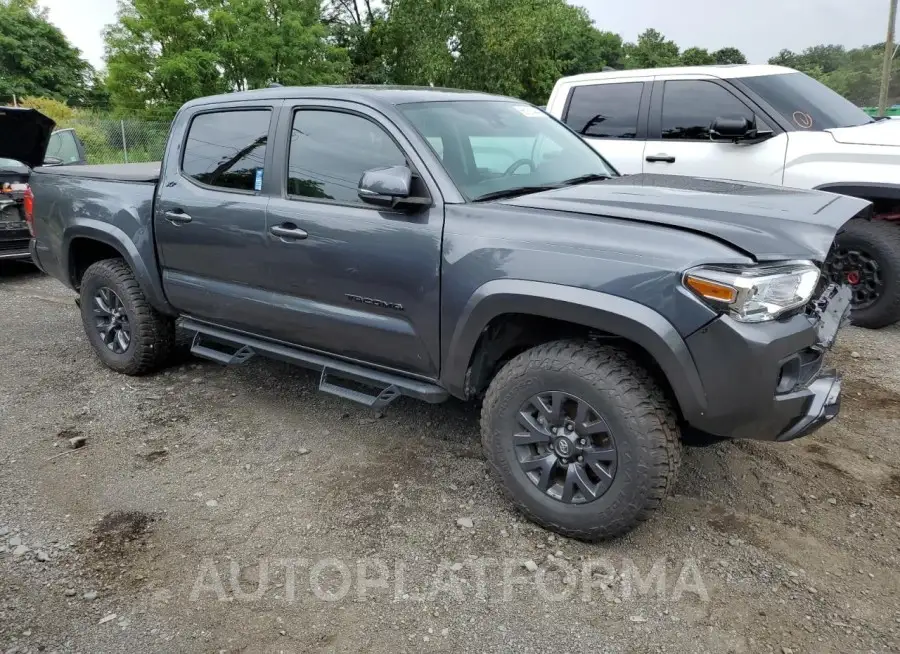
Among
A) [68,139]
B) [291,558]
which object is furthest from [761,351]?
[68,139]

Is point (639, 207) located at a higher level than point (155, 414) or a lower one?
A: higher

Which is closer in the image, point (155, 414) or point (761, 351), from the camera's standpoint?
point (761, 351)

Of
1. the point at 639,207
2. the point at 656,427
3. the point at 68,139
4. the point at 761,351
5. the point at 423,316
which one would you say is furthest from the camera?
the point at 68,139

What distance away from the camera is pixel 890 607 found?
8.16 ft

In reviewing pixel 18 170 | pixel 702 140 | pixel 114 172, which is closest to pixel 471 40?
pixel 18 170

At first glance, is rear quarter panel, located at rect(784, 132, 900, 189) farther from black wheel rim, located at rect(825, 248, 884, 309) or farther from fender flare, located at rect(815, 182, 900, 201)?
black wheel rim, located at rect(825, 248, 884, 309)

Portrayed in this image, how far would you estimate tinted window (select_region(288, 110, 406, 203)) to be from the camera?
334 cm

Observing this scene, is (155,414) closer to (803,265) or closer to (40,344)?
(40,344)

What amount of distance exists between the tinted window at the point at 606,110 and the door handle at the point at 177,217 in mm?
3830

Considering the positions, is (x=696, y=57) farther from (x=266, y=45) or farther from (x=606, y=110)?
(x=606, y=110)

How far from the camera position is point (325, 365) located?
362 centimetres

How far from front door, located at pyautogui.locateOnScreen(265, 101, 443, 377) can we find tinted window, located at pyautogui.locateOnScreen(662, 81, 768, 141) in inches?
139

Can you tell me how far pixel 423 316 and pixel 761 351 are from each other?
139 centimetres

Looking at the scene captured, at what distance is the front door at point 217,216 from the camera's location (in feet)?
12.3
